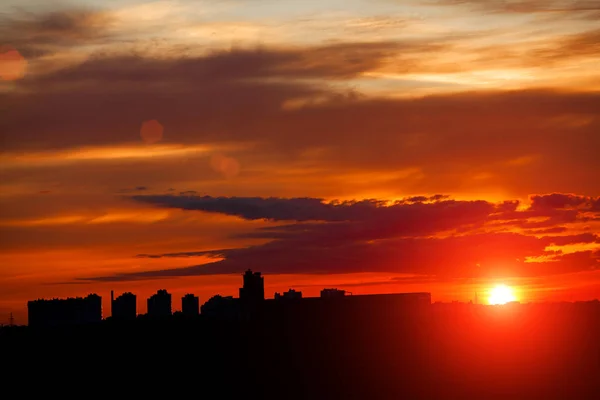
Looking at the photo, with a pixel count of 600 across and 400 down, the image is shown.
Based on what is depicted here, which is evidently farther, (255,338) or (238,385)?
(255,338)

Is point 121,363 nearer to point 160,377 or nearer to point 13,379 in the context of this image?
point 160,377

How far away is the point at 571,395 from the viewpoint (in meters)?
158

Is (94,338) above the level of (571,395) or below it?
above

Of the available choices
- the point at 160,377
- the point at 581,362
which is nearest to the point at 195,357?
the point at 160,377

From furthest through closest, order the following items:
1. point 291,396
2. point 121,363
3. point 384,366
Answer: point 384,366, point 121,363, point 291,396

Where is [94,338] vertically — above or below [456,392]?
above

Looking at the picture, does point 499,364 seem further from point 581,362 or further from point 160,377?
point 160,377

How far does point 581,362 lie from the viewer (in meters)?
194

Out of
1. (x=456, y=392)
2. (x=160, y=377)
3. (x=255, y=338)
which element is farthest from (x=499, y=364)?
(x=160, y=377)

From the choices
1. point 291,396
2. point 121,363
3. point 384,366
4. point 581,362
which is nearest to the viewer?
point 291,396

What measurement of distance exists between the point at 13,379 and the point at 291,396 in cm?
4476

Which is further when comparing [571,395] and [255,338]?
[255,338]

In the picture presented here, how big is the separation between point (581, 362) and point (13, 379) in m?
108

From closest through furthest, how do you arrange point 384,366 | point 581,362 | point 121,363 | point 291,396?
point 291,396 < point 121,363 < point 384,366 < point 581,362
